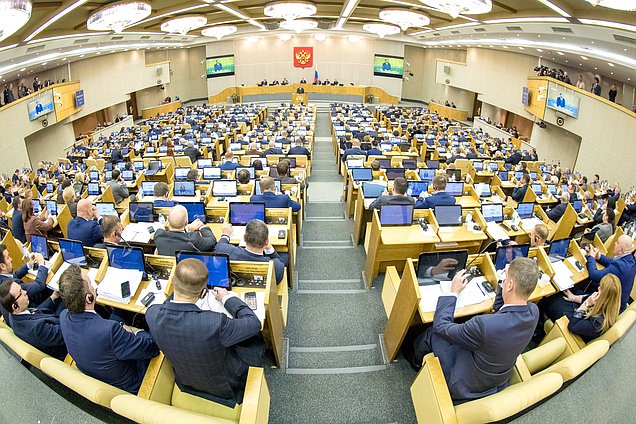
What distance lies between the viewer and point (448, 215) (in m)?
5.61

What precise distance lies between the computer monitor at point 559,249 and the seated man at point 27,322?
5049 mm

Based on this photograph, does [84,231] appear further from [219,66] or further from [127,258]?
[219,66]

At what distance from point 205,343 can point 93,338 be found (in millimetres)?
826

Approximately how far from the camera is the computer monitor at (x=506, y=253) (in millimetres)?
4137

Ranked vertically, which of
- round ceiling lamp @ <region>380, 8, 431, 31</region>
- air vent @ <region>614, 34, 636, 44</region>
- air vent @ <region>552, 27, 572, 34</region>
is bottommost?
air vent @ <region>614, 34, 636, 44</region>

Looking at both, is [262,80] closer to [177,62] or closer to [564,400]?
[177,62]

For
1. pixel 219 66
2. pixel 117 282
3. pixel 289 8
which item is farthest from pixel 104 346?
pixel 219 66

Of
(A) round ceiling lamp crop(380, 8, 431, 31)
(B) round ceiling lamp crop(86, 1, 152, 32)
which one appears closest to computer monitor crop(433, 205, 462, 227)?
(B) round ceiling lamp crop(86, 1, 152, 32)

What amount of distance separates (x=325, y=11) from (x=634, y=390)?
17.0m

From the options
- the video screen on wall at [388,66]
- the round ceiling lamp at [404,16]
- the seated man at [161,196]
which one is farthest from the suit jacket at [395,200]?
the video screen on wall at [388,66]

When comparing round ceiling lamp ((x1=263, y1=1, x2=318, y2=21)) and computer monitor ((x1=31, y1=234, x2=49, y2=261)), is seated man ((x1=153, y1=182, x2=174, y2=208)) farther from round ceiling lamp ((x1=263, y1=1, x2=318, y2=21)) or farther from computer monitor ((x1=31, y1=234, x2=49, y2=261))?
round ceiling lamp ((x1=263, y1=1, x2=318, y2=21))

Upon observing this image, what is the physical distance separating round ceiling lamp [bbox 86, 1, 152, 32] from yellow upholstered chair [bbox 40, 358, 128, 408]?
337 inches

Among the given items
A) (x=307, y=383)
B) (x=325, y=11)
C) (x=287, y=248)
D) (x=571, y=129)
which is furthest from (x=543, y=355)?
(x=325, y=11)

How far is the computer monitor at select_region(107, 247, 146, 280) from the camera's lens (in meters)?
Result: 3.90
